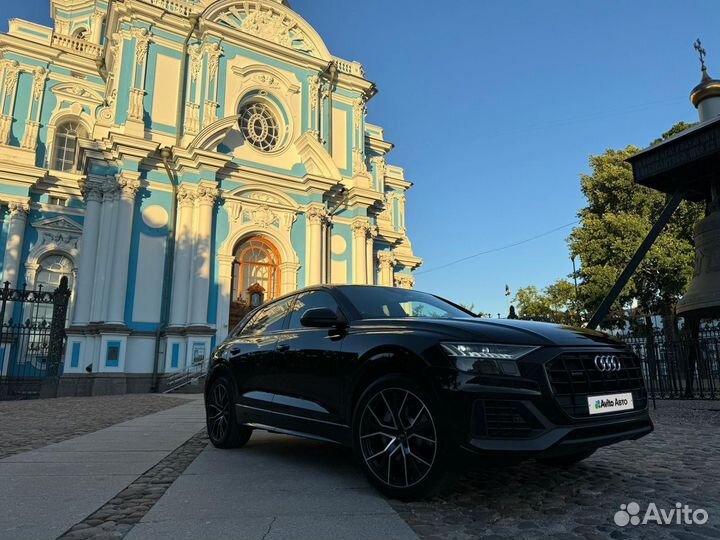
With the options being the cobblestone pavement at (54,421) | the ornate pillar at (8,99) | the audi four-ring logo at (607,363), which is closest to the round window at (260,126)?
the ornate pillar at (8,99)

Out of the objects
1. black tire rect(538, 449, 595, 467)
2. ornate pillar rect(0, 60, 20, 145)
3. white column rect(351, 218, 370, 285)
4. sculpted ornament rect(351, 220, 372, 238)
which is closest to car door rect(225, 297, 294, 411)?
black tire rect(538, 449, 595, 467)

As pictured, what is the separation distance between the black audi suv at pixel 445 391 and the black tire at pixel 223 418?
3.25 feet

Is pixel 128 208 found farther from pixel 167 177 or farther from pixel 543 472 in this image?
pixel 543 472

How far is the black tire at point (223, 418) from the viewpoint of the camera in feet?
16.6

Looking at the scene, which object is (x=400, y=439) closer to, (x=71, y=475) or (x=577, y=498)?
(x=577, y=498)

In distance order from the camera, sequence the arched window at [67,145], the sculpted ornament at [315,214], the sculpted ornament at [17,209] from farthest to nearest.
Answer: the arched window at [67,145] → the sculpted ornament at [315,214] → the sculpted ornament at [17,209]

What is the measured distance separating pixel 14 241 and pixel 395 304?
68.8 feet

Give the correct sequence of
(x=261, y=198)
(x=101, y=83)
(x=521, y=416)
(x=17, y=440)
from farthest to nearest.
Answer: (x=101, y=83) → (x=261, y=198) → (x=17, y=440) → (x=521, y=416)

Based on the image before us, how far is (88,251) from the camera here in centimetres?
1747

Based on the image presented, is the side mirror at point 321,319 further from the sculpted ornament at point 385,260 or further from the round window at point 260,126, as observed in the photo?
the sculpted ornament at point 385,260

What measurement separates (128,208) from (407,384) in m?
16.6

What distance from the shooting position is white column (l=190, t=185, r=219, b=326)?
56.9ft

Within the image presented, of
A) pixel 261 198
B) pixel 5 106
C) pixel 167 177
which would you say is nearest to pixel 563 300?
pixel 261 198

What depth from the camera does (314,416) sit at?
3855 mm
